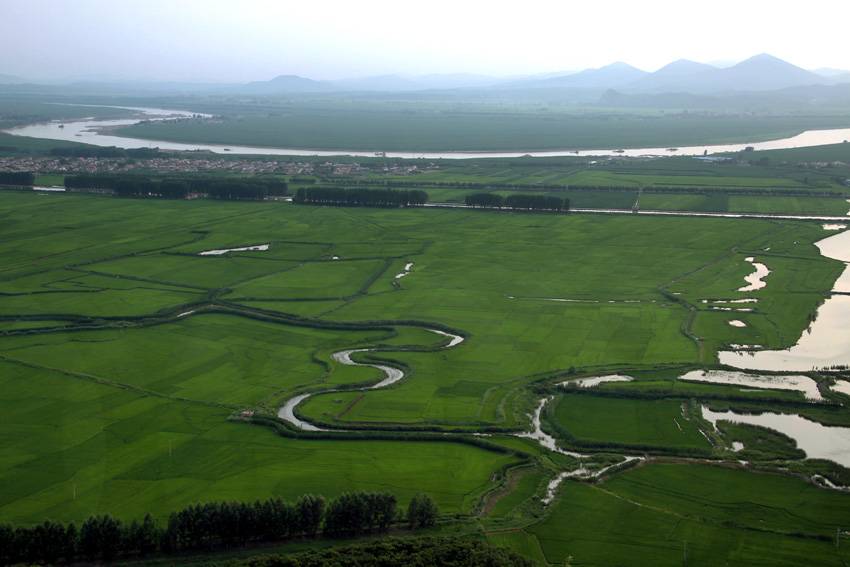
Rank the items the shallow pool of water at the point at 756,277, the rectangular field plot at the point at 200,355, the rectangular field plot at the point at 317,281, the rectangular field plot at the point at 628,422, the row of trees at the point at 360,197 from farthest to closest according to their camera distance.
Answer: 1. the row of trees at the point at 360,197
2. the shallow pool of water at the point at 756,277
3. the rectangular field plot at the point at 317,281
4. the rectangular field plot at the point at 200,355
5. the rectangular field plot at the point at 628,422

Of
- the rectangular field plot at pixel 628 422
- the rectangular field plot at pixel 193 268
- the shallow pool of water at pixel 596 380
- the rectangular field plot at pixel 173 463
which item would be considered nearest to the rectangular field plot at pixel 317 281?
the rectangular field plot at pixel 193 268

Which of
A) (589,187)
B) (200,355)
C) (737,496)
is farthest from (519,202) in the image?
(737,496)

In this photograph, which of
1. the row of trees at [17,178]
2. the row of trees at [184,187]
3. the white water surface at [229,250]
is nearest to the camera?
the white water surface at [229,250]

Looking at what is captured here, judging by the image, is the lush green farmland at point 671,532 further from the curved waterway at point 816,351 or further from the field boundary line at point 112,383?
the field boundary line at point 112,383

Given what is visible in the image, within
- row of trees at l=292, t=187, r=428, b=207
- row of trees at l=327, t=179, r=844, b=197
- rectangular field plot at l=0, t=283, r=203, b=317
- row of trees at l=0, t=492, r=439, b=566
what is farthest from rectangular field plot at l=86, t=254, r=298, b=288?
row of trees at l=327, t=179, r=844, b=197

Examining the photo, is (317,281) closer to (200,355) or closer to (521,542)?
(200,355)

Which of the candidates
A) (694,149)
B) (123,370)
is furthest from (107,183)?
(694,149)

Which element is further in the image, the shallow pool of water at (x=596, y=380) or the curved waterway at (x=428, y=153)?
the curved waterway at (x=428, y=153)
